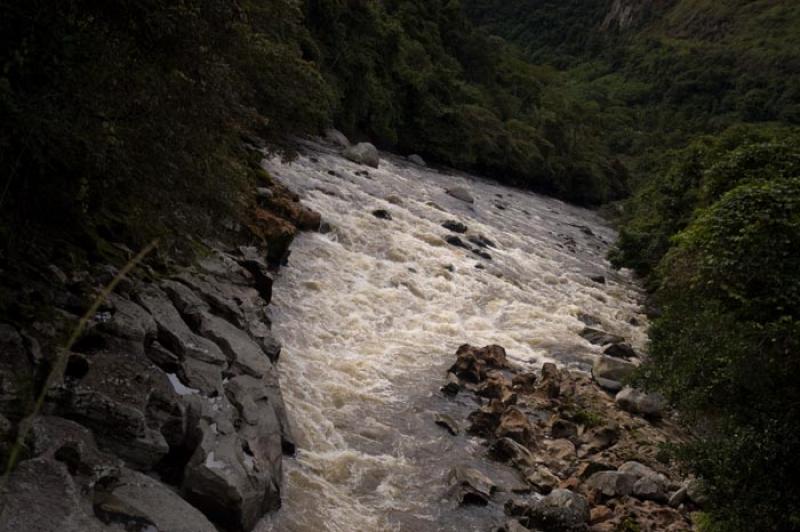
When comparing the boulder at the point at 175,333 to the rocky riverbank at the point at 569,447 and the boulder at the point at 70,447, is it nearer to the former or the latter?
the boulder at the point at 70,447

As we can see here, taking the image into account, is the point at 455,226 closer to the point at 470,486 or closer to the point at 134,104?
the point at 470,486

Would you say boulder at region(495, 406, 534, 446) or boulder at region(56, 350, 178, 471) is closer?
boulder at region(56, 350, 178, 471)

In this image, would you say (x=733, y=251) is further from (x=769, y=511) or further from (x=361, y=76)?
(x=361, y=76)

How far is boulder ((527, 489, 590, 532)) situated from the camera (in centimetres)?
877

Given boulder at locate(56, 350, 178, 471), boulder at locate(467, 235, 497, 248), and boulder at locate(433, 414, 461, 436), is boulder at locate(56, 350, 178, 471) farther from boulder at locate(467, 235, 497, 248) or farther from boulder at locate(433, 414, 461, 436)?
boulder at locate(467, 235, 497, 248)

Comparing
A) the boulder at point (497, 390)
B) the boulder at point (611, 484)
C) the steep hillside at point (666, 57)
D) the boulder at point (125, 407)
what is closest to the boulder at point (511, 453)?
the boulder at point (611, 484)

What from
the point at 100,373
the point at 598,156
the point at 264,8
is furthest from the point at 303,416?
the point at 598,156

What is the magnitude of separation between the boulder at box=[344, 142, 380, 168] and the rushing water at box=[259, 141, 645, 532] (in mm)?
982

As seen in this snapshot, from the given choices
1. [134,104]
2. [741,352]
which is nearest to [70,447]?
[134,104]

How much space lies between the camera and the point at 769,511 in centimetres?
701

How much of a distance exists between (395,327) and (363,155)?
708 inches

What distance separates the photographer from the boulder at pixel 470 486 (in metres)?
9.21

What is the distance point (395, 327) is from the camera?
47.9 ft

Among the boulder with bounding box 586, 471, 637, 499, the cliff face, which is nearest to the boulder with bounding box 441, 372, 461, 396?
the boulder with bounding box 586, 471, 637, 499
